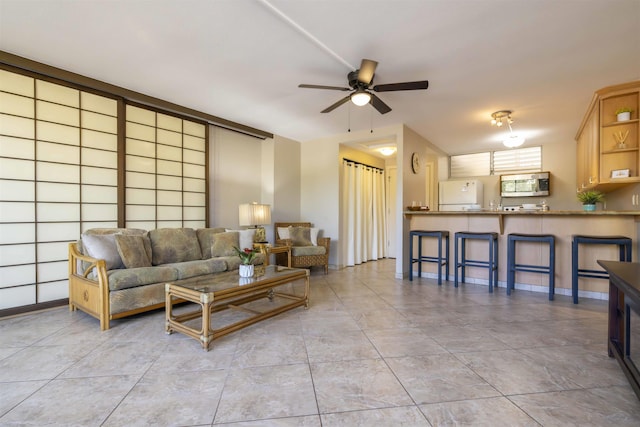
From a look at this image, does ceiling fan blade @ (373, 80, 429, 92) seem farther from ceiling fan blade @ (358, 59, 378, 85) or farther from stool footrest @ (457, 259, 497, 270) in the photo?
stool footrest @ (457, 259, 497, 270)

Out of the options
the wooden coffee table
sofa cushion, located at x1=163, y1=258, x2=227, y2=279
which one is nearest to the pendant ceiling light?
the wooden coffee table

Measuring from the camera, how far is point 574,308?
3.23m

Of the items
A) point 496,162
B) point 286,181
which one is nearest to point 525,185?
point 496,162

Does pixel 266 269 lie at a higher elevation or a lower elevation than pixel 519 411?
higher

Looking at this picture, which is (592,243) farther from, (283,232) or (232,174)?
(232,174)

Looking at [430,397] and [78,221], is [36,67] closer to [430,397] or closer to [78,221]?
[78,221]

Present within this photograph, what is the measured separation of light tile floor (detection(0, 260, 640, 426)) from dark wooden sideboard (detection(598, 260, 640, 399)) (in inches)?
4.7

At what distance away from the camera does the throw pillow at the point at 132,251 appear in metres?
3.03

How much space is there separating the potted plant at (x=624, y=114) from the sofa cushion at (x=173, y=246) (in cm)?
525

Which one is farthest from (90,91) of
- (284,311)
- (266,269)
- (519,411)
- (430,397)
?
(519,411)

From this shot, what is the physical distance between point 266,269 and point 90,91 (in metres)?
2.89

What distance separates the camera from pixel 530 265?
4.02 meters

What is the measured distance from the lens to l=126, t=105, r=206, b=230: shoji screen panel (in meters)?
3.89

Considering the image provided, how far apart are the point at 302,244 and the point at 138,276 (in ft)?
9.26
